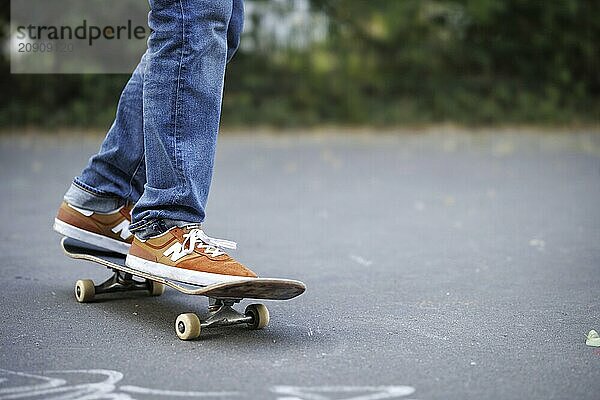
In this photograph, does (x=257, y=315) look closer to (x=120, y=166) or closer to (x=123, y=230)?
(x=123, y=230)

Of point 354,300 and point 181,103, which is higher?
point 181,103

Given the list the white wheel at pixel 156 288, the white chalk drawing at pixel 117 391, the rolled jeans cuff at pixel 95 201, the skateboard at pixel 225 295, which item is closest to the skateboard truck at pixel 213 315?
the skateboard at pixel 225 295

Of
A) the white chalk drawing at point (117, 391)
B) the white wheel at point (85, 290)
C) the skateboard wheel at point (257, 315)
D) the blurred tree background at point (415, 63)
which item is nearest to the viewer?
the white chalk drawing at point (117, 391)

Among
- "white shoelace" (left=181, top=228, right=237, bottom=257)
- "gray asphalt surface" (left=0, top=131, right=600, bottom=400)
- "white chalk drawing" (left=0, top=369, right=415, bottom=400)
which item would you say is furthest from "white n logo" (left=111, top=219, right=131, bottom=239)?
"white chalk drawing" (left=0, top=369, right=415, bottom=400)

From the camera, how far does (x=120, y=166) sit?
140 inches

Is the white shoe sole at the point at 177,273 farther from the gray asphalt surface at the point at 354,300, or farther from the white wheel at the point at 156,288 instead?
the white wheel at the point at 156,288

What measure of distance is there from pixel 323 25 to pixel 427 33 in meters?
1.16

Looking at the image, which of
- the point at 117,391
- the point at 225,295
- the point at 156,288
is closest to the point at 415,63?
the point at 156,288

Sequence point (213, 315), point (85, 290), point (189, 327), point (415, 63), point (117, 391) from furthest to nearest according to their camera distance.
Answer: point (415, 63) → point (85, 290) → point (213, 315) → point (189, 327) → point (117, 391)

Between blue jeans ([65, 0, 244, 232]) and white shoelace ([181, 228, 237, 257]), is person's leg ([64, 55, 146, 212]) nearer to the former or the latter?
blue jeans ([65, 0, 244, 232])

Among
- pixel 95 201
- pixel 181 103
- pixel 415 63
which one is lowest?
pixel 95 201

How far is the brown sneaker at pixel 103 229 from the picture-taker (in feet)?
11.6

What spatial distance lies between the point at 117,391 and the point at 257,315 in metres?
0.69

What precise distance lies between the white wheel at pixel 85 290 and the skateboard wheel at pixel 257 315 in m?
0.64
